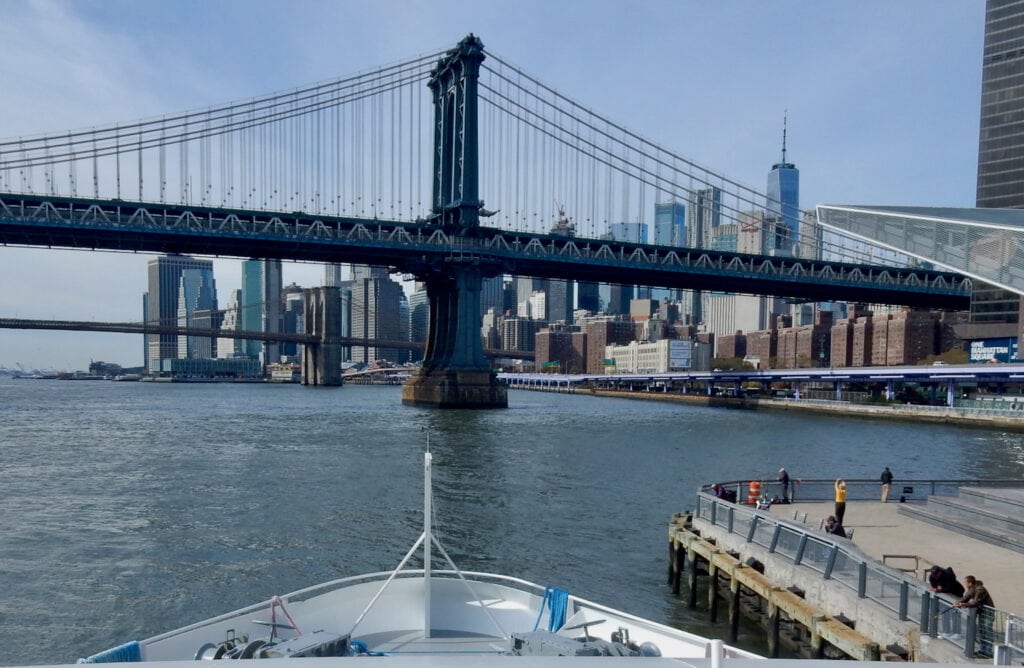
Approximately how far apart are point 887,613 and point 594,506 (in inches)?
670

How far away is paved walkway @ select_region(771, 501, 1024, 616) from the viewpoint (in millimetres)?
12539

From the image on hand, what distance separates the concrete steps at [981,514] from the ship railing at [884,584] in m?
3.36

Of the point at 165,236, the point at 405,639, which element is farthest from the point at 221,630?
the point at 165,236

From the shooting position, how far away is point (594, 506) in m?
27.6

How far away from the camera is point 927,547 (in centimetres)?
1516

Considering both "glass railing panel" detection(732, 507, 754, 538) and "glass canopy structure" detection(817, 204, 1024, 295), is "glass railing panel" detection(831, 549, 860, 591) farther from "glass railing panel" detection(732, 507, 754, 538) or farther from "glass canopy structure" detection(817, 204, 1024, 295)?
"glass canopy structure" detection(817, 204, 1024, 295)

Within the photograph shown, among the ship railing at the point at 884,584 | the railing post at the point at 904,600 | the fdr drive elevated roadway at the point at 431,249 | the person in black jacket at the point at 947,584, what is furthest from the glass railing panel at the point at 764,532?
the fdr drive elevated roadway at the point at 431,249

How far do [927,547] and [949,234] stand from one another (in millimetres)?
6871

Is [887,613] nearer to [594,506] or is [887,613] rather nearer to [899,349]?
[594,506]

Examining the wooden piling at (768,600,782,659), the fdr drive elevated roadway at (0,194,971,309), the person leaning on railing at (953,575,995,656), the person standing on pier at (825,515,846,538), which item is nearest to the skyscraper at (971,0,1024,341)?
the fdr drive elevated roadway at (0,194,971,309)

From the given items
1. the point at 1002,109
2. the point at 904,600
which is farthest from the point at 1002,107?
the point at 904,600

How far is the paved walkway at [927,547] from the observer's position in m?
12.5

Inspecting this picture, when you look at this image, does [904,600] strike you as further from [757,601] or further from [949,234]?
[949,234]

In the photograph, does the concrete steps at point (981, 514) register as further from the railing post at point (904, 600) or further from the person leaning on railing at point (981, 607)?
the railing post at point (904, 600)
